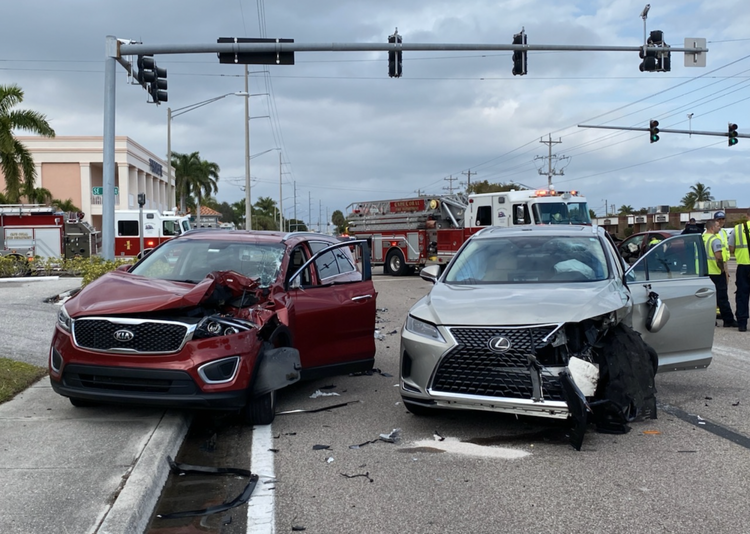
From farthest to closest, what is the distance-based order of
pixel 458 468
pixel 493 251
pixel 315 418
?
1. pixel 493 251
2. pixel 315 418
3. pixel 458 468

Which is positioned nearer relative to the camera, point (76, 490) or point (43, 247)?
point (76, 490)

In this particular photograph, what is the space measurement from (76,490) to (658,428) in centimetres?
469

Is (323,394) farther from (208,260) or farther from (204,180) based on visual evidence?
(204,180)

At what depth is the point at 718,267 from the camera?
12.7 meters

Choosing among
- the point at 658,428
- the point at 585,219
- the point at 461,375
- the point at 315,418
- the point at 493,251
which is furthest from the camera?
the point at 585,219

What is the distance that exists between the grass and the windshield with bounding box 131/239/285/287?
1595 millimetres

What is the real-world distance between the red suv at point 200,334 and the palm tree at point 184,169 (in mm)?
73201

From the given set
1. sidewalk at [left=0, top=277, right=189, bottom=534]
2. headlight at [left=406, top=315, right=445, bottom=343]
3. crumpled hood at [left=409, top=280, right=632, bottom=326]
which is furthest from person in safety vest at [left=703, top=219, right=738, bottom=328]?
sidewalk at [left=0, top=277, right=189, bottom=534]

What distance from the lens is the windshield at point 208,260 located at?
7.23 metres

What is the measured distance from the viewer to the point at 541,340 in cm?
548

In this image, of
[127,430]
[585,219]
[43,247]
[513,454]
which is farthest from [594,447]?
[43,247]

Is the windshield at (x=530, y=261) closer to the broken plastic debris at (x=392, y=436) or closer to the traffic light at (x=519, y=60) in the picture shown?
the broken plastic debris at (x=392, y=436)

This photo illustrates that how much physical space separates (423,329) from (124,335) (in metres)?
2.42

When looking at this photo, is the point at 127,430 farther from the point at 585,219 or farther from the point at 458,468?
the point at 585,219
